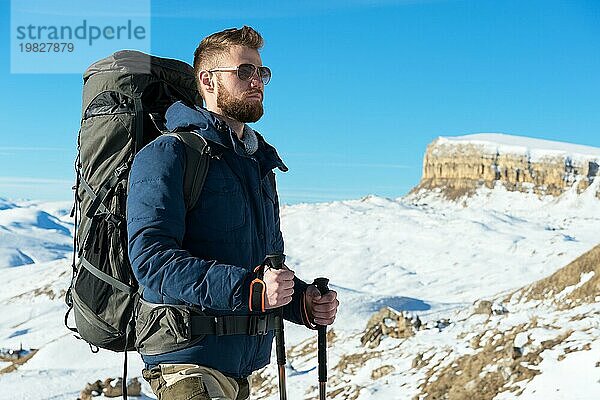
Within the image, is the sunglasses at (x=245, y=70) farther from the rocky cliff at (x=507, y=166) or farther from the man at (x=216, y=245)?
the rocky cliff at (x=507, y=166)

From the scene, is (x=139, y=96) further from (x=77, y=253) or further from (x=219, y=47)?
(x=77, y=253)

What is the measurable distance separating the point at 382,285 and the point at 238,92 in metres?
39.6

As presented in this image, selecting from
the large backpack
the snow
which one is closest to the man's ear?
the large backpack

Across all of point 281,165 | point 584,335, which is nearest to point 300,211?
point 584,335

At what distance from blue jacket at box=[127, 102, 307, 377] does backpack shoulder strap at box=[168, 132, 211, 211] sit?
3 centimetres

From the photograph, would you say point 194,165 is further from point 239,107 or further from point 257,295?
point 257,295

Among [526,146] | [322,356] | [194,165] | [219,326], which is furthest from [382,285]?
[526,146]

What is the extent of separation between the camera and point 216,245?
3164 millimetres

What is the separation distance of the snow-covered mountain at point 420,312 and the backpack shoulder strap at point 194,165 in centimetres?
663

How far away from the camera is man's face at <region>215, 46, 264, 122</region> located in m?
3.34

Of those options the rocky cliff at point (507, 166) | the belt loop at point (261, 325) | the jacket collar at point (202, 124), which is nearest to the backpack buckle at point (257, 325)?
the belt loop at point (261, 325)

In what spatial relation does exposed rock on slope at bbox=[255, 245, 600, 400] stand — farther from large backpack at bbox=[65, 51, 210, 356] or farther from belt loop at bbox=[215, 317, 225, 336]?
large backpack at bbox=[65, 51, 210, 356]

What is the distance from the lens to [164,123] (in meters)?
3.50

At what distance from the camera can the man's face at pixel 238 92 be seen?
3344 mm
